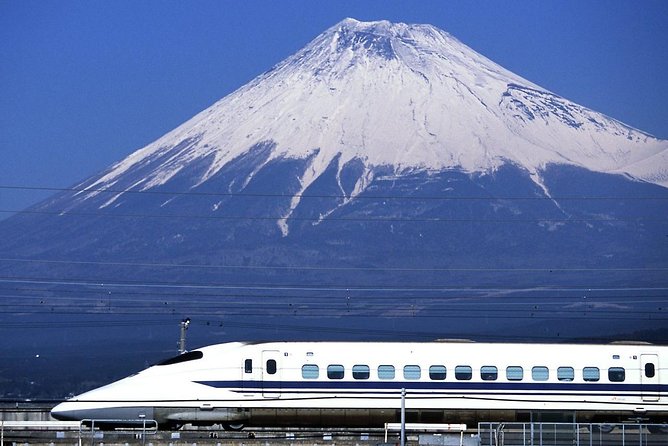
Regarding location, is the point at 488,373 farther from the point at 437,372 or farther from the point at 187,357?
the point at 187,357

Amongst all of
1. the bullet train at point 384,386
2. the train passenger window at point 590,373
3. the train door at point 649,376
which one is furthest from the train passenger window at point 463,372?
the train door at point 649,376

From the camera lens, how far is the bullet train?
59.0 m

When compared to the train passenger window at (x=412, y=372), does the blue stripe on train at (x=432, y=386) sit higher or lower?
lower

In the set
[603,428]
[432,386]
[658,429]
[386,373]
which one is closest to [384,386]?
[386,373]

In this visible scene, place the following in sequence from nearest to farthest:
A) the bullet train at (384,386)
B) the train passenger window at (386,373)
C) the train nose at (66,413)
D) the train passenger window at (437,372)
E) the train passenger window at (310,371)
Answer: the train nose at (66,413), the bullet train at (384,386), the train passenger window at (310,371), the train passenger window at (386,373), the train passenger window at (437,372)

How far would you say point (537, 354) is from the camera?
59.8 meters

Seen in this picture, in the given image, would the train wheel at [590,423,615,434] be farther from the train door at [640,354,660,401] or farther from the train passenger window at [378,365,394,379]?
the train passenger window at [378,365,394,379]

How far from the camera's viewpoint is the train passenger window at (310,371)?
194ft

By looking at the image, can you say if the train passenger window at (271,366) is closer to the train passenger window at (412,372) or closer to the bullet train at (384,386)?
the bullet train at (384,386)

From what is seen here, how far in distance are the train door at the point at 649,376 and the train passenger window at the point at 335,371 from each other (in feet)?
37.7

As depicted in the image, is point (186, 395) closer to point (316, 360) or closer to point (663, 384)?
point (316, 360)

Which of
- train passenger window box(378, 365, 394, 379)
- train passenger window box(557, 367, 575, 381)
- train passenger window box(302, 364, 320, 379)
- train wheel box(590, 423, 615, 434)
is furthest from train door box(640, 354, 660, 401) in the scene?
train passenger window box(302, 364, 320, 379)

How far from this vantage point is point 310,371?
5928 centimetres

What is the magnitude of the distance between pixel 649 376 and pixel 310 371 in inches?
510
